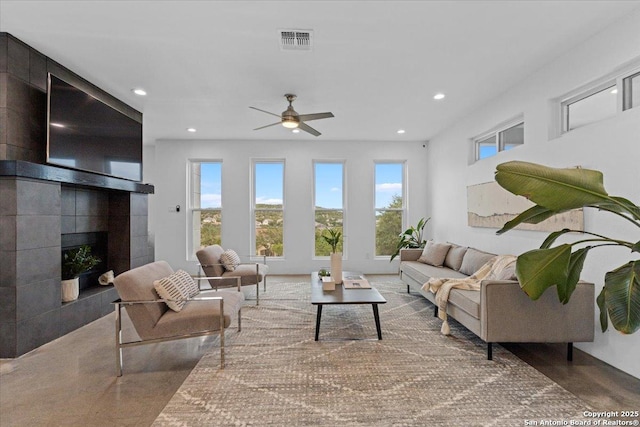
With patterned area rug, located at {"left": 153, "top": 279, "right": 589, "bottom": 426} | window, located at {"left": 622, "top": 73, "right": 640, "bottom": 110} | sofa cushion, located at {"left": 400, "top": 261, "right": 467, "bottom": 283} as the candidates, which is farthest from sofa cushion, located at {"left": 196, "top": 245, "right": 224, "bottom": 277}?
window, located at {"left": 622, "top": 73, "right": 640, "bottom": 110}

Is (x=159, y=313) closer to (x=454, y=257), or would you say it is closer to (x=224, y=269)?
(x=224, y=269)

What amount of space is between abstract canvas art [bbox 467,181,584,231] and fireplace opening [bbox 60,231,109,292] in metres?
5.11

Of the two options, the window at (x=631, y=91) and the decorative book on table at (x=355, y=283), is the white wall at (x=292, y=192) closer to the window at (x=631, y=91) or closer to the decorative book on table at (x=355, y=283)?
the decorative book on table at (x=355, y=283)

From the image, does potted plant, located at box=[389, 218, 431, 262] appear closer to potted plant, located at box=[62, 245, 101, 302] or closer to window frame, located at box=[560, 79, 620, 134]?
Result: window frame, located at box=[560, 79, 620, 134]

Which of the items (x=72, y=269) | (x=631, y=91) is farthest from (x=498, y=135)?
(x=72, y=269)

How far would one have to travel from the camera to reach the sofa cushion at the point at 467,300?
9.15 feet

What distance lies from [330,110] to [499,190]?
2550 millimetres

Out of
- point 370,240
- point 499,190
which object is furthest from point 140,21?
point 370,240

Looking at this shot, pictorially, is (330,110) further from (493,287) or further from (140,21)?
(493,287)

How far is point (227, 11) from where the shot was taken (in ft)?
7.91

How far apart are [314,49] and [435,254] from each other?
3448 millimetres

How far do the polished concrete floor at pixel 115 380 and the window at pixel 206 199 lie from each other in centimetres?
350

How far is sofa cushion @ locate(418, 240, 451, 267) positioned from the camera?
4.83 m

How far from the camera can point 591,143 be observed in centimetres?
278
